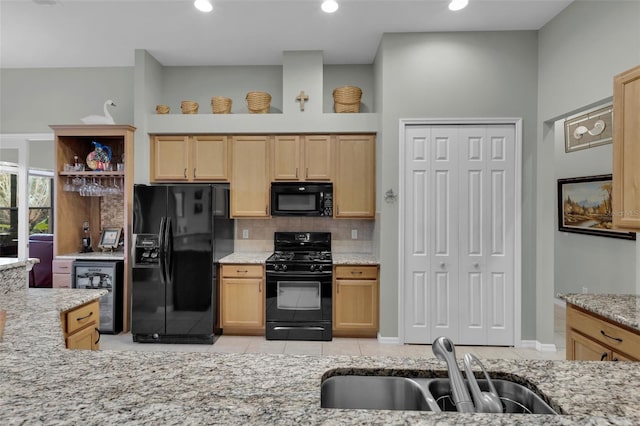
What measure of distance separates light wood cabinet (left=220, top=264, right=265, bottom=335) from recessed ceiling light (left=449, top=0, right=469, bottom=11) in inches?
121

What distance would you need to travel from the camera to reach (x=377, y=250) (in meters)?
4.05

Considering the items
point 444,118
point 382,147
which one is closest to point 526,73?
point 444,118

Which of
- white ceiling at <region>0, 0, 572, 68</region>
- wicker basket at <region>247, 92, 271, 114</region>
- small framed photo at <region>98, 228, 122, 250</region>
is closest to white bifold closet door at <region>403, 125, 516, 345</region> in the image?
white ceiling at <region>0, 0, 572, 68</region>

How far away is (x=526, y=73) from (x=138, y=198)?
4.11 metres

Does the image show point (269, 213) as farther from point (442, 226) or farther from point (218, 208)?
point (442, 226)

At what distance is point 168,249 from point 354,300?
1993 millimetres

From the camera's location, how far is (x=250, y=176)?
4195mm


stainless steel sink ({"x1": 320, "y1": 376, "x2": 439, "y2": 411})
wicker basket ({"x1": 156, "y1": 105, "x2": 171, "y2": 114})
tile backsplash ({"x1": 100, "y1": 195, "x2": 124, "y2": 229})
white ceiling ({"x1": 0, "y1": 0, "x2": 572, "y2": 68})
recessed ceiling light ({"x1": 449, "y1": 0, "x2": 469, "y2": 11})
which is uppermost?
white ceiling ({"x1": 0, "y1": 0, "x2": 572, "y2": 68})

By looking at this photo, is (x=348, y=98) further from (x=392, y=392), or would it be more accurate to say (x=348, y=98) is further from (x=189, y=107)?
(x=392, y=392)

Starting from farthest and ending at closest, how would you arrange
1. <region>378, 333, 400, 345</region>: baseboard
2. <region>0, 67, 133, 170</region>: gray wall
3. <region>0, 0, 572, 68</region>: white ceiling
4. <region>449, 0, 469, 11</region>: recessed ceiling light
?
<region>0, 67, 133, 170</region>: gray wall < <region>378, 333, 400, 345</region>: baseboard < <region>0, 0, 572, 68</region>: white ceiling < <region>449, 0, 469, 11</region>: recessed ceiling light

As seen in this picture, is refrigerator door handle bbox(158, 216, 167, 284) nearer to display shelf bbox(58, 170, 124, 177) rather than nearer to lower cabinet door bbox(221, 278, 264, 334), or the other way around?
lower cabinet door bbox(221, 278, 264, 334)

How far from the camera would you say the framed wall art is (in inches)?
162

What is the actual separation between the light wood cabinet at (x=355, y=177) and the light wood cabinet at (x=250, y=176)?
2.68 feet

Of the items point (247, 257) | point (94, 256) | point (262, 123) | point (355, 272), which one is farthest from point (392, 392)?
point (94, 256)
